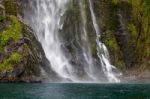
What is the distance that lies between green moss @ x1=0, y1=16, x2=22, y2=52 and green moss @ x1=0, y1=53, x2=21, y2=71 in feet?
17.4

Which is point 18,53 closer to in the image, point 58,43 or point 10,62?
point 10,62

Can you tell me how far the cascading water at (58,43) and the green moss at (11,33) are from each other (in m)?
12.9

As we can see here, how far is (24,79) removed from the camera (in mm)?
114062

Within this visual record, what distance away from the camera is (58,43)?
143 metres

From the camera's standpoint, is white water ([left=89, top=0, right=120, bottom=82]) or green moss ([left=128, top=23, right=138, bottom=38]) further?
green moss ([left=128, top=23, right=138, bottom=38])

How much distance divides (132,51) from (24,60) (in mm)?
52305

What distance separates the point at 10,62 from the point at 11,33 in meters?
11.8

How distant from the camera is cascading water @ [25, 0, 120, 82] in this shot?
13725 centimetres

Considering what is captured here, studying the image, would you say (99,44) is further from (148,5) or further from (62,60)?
(148,5)

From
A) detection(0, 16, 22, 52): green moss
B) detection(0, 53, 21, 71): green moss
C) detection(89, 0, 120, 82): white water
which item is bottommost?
detection(89, 0, 120, 82): white water

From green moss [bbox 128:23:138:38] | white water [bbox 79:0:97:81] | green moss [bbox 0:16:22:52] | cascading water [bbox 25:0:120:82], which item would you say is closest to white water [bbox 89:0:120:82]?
cascading water [bbox 25:0:120:82]

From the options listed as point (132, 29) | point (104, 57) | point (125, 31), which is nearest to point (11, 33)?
point (104, 57)

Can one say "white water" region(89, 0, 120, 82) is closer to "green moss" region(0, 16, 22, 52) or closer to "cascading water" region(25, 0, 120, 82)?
"cascading water" region(25, 0, 120, 82)

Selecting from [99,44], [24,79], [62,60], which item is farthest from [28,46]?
[99,44]
